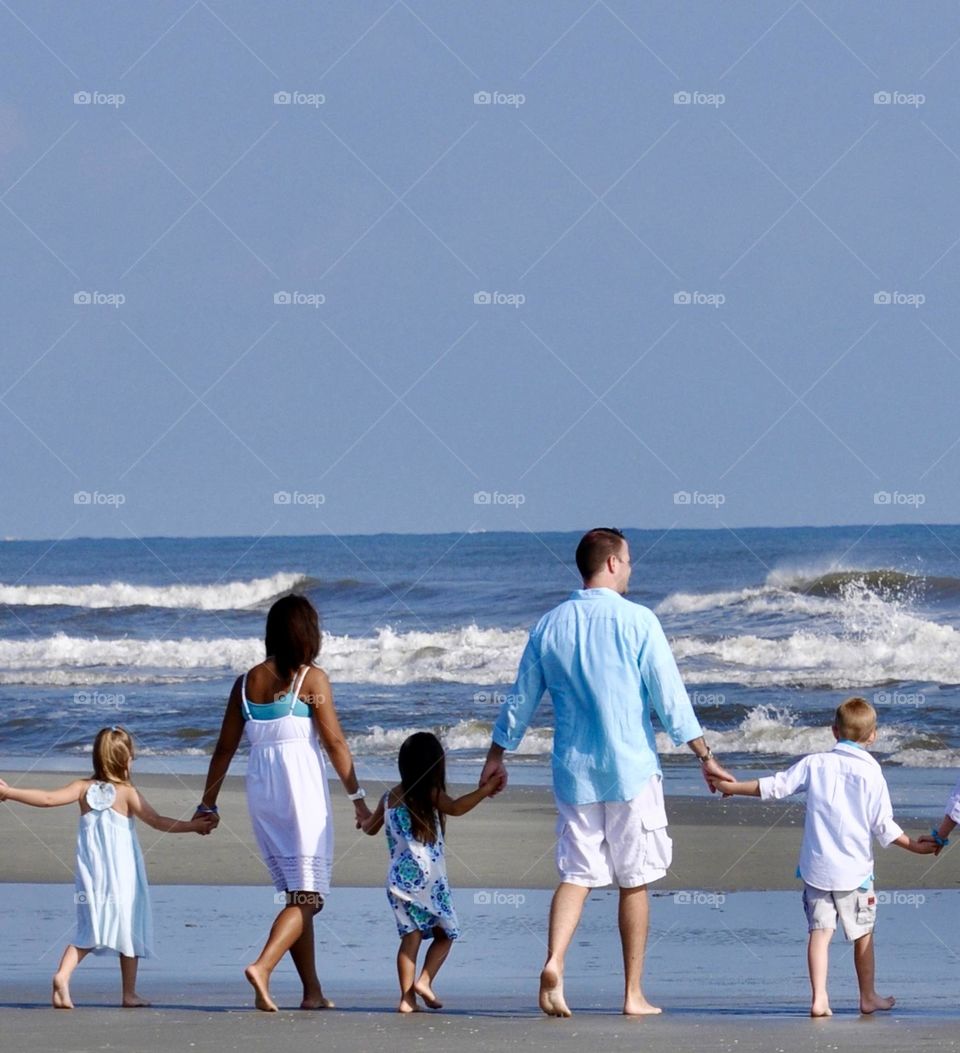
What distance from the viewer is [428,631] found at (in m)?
23.3

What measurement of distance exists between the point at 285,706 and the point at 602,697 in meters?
0.97

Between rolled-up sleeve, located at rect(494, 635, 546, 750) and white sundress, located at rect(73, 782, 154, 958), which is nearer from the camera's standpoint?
rolled-up sleeve, located at rect(494, 635, 546, 750)

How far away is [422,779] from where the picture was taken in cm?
532

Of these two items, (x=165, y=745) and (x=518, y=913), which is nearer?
(x=518, y=913)

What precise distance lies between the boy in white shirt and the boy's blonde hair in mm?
38

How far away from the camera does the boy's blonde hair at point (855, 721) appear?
5.28 meters

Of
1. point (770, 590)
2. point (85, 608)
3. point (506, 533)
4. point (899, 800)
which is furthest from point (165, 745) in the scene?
point (506, 533)

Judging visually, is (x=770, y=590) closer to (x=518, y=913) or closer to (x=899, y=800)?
(x=899, y=800)

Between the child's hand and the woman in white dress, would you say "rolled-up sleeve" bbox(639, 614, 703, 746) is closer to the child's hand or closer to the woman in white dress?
the woman in white dress

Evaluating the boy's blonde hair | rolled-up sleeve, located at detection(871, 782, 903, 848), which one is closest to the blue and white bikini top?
the boy's blonde hair

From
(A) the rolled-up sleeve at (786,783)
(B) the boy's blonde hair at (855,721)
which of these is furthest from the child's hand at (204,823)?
(B) the boy's blonde hair at (855,721)

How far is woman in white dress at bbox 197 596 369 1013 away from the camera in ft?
16.6

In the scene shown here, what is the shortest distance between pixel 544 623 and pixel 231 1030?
1.47m

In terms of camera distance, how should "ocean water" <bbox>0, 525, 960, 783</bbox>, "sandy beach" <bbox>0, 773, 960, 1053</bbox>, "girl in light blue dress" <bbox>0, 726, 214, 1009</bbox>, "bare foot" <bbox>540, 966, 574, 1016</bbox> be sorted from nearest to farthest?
"sandy beach" <bbox>0, 773, 960, 1053</bbox>
"bare foot" <bbox>540, 966, 574, 1016</bbox>
"girl in light blue dress" <bbox>0, 726, 214, 1009</bbox>
"ocean water" <bbox>0, 525, 960, 783</bbox>
